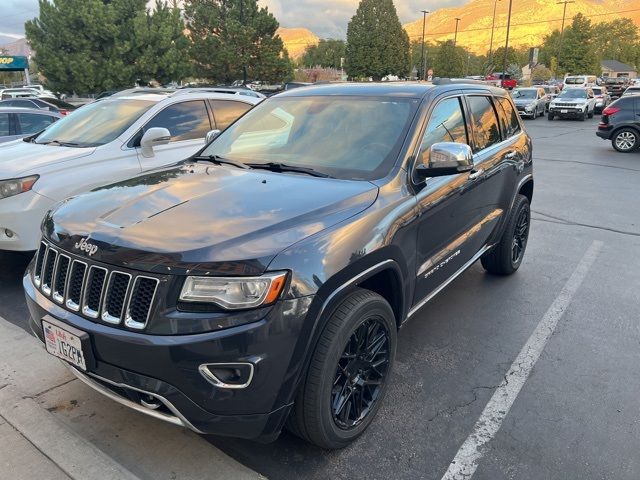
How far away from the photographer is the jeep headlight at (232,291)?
2.19 meters

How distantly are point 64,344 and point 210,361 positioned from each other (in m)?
0.79

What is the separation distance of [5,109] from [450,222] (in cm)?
882

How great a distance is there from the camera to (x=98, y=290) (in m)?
2.37

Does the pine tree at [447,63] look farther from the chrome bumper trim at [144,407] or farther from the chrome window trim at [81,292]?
the chrome bumper trim at [144,407]

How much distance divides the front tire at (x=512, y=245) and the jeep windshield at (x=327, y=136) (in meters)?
1.98

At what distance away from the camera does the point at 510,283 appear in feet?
17.0

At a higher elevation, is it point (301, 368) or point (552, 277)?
point (301, 368)

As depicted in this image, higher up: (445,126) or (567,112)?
(445,126)

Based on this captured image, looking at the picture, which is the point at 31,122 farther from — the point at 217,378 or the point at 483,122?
the point at 217,378

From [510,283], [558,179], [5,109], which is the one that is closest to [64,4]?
[5,109]

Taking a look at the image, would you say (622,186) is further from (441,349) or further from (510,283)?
(441,349)

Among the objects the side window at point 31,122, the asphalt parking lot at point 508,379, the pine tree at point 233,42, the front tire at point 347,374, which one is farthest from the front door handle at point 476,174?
the pine tree at point 233,42

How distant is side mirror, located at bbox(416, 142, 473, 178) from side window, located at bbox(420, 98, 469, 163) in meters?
0.18

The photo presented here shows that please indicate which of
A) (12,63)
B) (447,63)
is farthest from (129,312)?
(447,63)
